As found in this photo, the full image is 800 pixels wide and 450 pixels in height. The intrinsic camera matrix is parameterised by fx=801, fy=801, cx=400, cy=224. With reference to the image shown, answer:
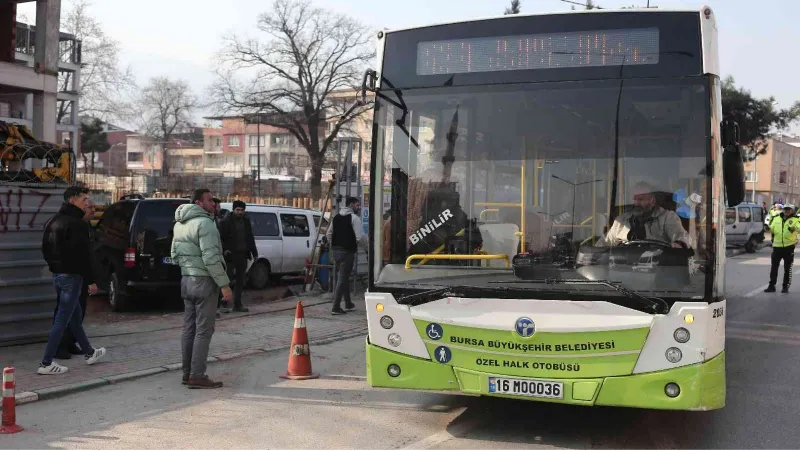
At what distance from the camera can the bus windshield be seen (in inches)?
223

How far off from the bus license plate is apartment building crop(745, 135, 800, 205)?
78084mm

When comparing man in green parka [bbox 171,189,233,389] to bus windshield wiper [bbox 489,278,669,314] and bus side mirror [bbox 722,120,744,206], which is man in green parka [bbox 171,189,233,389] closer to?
bus windshield wiper [bbox 489,278,669,314]

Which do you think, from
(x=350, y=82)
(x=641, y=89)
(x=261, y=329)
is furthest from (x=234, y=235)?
(x=350, y=82)

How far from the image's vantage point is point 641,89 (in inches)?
228

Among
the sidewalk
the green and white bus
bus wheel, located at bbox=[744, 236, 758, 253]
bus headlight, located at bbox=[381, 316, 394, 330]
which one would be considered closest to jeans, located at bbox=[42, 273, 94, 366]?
the sidewalk

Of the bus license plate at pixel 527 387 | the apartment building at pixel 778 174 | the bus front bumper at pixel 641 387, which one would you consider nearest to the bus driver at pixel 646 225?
the bus front bumper at pixel 641 387

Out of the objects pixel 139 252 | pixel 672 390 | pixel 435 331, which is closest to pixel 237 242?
pixel 139 252

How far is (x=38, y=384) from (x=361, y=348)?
3.96 meters

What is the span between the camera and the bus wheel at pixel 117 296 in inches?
526

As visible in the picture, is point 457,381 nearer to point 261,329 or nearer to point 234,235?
point 261,329

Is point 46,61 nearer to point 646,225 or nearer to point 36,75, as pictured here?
point 36,75

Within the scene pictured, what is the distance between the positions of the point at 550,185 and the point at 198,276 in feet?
11.6

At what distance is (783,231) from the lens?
55.3ft

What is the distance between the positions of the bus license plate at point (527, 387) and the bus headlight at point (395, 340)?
0.77 metres
